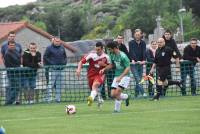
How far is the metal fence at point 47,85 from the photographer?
66.0ft

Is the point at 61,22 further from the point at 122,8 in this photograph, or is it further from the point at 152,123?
the point at 152,123

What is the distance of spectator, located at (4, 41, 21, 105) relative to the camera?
19.8 m

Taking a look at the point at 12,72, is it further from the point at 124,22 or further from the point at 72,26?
the point at 72,26

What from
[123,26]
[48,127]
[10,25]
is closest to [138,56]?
[48,127]

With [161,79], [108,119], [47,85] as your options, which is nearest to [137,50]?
[161,79]

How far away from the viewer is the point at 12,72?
20312mm

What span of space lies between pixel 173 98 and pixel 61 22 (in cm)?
7645

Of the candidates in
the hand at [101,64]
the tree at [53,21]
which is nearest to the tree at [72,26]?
the tree at [53,21]

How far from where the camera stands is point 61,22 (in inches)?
3775

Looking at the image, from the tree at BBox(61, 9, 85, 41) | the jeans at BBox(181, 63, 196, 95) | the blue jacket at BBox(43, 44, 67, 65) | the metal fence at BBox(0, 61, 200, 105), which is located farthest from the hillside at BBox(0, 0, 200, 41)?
the blue jacket at BBox(43, 44, 67, 65)

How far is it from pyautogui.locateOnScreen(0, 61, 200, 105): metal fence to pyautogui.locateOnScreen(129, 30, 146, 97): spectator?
224 mm

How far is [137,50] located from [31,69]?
3.06 metres

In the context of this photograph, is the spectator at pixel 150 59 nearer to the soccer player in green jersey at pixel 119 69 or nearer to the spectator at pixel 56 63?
the spectator at pixel 56 63

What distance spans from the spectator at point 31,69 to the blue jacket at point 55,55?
1.22ft
